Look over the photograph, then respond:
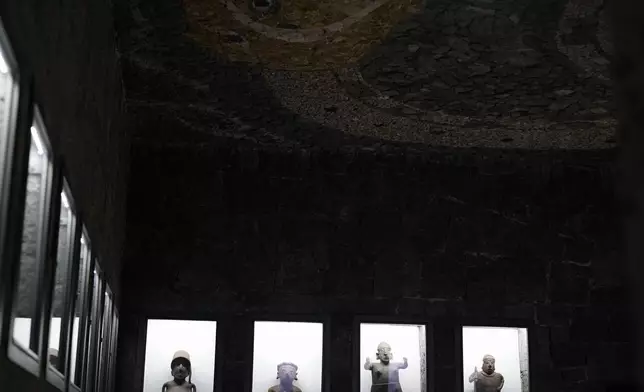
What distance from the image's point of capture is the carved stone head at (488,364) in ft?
27.8

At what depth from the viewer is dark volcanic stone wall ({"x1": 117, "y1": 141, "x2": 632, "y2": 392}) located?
8.18m

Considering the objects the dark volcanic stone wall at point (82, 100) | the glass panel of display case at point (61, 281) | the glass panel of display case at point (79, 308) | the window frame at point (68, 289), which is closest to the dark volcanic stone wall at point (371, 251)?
the dark volcanic stone wall at point (82, 100)

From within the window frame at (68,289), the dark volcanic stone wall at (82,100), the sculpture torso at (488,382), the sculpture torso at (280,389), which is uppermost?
the dark volcanic stone wall at (82,100)

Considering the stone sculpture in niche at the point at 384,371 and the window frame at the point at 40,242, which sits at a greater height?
the window frame at the point at 40,242

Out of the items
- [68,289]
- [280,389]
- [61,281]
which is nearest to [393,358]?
[280,389]

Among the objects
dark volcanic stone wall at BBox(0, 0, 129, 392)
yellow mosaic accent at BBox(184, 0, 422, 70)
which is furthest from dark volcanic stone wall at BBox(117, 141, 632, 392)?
yellow mosaic accent at BBox(184, 0, 422, 70)

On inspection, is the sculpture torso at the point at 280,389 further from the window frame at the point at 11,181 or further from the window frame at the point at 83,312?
the window frame at the point at 11,181

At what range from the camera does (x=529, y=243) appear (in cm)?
871

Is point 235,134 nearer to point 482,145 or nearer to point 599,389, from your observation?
point 482,145

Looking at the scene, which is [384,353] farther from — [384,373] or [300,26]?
[300,26]

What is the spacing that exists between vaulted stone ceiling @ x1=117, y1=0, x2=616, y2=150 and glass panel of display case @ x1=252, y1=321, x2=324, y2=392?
6.72 feet

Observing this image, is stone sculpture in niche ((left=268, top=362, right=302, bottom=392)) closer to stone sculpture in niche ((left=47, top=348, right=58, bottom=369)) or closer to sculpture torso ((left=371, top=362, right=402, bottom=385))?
sculpture torso ((left=371, top=362, right=402, bottom=385))

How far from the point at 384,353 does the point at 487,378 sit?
1187mm

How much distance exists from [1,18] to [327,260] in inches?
258
